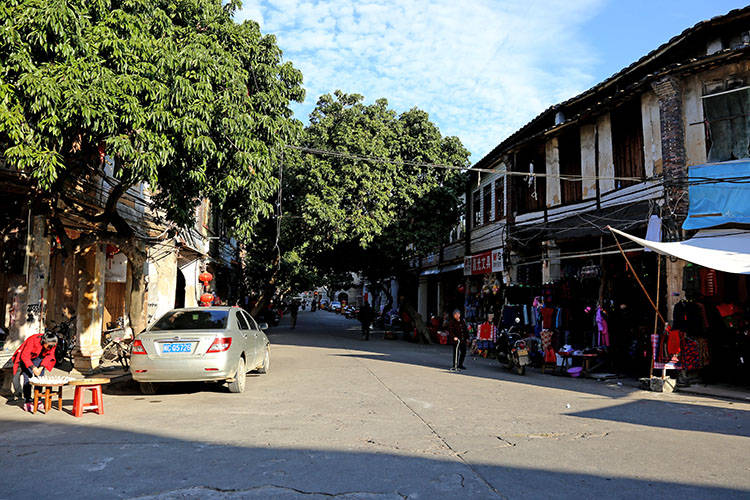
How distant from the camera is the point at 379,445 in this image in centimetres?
625

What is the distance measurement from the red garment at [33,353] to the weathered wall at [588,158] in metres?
14.8

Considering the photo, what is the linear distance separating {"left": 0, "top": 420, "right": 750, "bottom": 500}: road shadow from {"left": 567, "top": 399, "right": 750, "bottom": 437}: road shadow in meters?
2.91

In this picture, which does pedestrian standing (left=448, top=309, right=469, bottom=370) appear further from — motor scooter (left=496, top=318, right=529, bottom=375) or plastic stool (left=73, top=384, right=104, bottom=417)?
plastic stool (left=73, top=384, right=104, bottom=417)

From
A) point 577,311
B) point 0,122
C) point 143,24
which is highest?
point 143,24

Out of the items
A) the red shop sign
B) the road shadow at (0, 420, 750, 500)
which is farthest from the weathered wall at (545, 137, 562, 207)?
the road shadow at (0, 420, 750, 500)

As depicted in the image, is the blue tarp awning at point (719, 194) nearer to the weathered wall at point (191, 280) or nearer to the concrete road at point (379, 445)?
the concrete road at point (379, 445)

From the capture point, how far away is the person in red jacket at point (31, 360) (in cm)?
852

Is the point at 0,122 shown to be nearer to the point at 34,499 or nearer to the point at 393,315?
the point at 34,499

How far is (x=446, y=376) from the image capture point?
13008 millimetres

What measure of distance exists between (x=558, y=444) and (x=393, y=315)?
96.0ft

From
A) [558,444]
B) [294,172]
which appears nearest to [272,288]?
[294,172]

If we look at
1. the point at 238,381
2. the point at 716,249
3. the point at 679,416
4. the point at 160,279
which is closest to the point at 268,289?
the point at 160,279

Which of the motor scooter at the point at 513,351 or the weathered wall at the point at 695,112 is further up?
the weathered wall at the point at 695,112

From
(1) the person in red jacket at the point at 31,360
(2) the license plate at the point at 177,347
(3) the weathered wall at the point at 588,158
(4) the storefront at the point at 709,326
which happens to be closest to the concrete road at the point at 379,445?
(1) the person in red jacket at the point at 31,360
